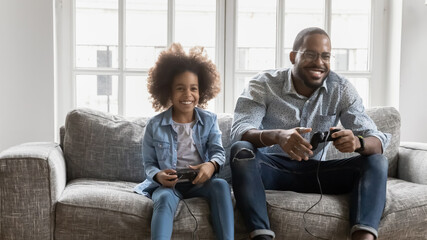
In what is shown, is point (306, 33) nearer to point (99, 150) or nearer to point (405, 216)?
point (405, 216)

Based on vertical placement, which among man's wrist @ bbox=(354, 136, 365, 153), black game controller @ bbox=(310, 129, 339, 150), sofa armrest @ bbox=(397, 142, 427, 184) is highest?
black game controller @ bbox=(310, 129, 339, 150)

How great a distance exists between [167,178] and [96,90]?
50.2 inches

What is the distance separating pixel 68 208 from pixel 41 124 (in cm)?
104

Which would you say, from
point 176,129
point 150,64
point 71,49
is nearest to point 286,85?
point 176,129

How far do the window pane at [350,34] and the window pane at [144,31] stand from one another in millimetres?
1090

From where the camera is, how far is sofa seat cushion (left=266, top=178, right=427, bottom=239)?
2096 mm

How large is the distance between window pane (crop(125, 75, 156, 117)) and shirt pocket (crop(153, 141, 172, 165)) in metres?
0.99

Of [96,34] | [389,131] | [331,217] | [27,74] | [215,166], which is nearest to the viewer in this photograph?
[331,217]

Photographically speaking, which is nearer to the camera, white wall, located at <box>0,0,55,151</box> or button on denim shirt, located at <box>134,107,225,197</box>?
button on denim shirt, located at <box>134,107,225,197</box>

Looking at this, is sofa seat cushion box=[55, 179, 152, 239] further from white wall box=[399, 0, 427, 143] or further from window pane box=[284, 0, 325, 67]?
white wall box=[399, 0, 427, 143]

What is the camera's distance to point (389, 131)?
2.78 metres

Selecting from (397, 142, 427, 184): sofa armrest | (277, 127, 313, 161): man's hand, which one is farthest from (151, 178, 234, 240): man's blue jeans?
(397, 142, 427, 184): sofa armrest

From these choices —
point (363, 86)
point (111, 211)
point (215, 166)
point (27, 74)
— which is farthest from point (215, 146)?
point (363, 86)

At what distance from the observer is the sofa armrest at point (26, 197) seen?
206 cm
